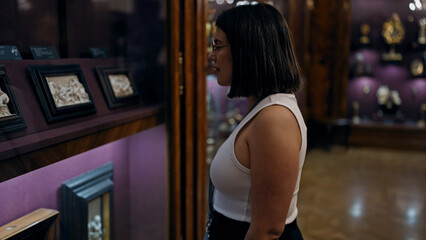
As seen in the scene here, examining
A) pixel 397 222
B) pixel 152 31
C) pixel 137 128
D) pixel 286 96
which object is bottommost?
pixel 397 222

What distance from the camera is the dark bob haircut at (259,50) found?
3.88 feet

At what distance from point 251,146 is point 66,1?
100 cm

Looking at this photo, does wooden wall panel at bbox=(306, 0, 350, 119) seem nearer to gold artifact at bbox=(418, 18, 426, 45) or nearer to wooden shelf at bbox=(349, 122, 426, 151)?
wooden shelf at bbox=(349, 122, 426, 151)

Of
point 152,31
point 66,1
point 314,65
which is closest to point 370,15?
point 314,65

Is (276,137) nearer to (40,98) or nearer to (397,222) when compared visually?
(40,98)

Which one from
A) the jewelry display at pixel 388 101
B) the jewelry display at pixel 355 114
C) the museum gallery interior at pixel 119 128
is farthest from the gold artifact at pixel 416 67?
the museum gallery interior at pixel 119 128

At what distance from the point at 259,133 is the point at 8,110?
743 millimetres

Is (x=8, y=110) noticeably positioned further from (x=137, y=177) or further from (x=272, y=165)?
(x=137, y=177)

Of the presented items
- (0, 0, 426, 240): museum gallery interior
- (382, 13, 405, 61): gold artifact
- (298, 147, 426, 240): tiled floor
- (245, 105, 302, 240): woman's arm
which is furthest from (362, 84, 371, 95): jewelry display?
(245, 105, 302, 240): woman's arm

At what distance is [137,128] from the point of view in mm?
2025

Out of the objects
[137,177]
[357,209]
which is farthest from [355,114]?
[137,177]

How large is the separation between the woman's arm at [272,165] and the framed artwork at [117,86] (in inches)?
37.6

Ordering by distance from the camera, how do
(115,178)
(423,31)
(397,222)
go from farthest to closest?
1. (423,31)
2. (397,222)
3. (115,178)

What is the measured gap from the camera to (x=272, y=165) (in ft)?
3.60
